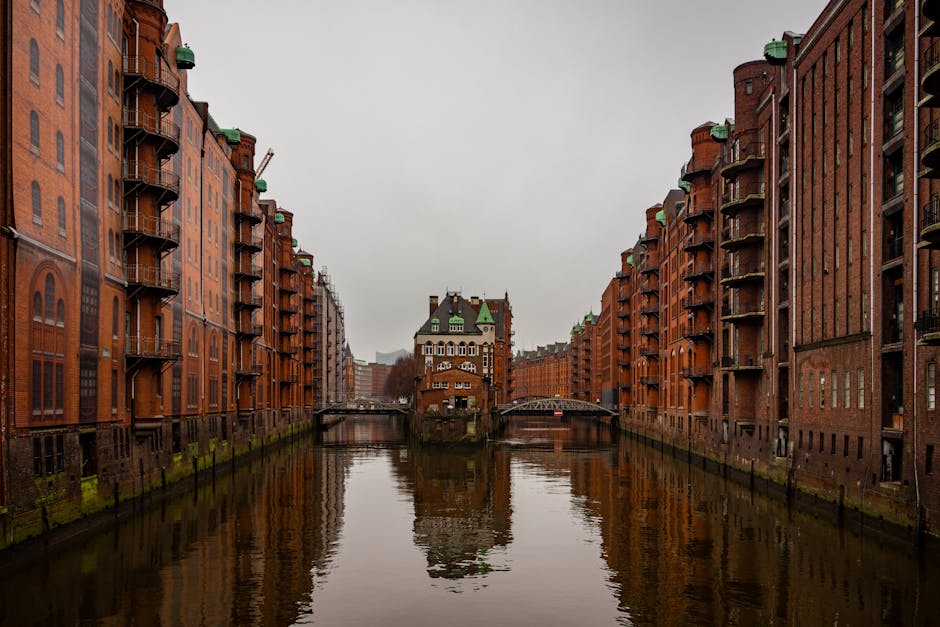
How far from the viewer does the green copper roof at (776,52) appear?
46.7m

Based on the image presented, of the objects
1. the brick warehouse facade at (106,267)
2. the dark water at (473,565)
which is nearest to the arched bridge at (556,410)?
the brick warehouse facade at (106,267)

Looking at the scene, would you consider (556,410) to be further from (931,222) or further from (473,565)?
(931,222)

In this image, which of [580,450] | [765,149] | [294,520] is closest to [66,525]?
[294,520]

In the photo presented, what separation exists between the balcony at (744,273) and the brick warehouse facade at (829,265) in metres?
0.13

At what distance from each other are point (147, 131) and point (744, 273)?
3392cm

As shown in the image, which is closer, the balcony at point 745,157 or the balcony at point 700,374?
the balcony at point 745,157

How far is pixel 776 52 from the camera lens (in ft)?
153

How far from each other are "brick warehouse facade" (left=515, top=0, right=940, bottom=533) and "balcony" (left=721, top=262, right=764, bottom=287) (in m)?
0.13

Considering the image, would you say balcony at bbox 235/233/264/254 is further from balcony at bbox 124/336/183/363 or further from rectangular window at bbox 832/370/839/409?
rectangular window at bbox 832/370/839/409

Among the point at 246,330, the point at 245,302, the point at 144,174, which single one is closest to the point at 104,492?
the point at 144,174

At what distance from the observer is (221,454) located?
57938mm

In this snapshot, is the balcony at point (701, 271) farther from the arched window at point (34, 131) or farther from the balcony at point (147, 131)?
the arched window at point (34, 131)

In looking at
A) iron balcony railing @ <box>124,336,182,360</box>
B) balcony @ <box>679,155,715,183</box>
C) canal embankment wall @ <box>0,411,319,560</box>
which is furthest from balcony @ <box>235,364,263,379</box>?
balcony @ <box>679,155,715,183</box>

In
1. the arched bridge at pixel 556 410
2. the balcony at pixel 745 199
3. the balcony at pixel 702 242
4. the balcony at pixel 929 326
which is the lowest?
the arched bridge at pixel 556 410
